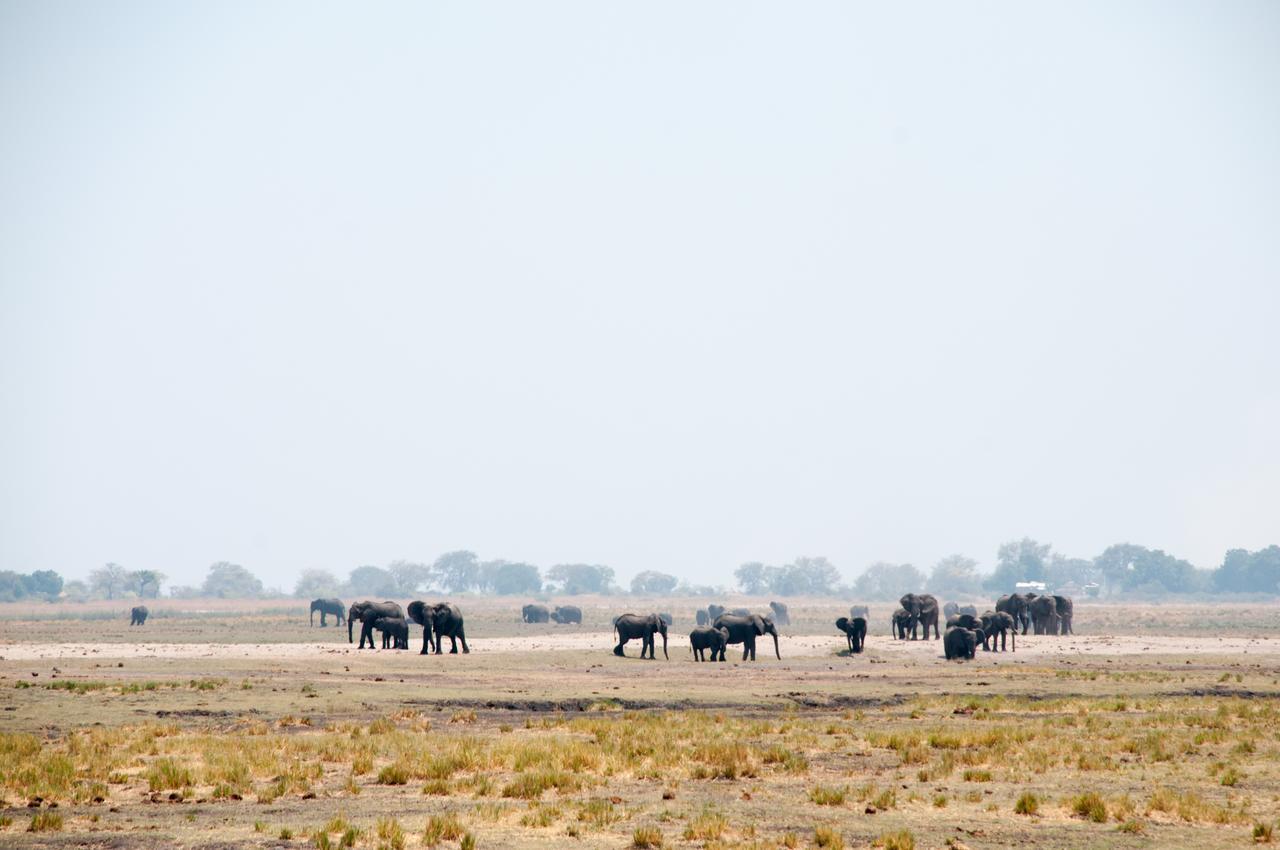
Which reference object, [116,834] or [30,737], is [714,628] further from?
[116,834]

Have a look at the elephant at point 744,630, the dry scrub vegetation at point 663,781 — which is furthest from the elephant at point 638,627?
the dry scrub vegetation at point 663,781

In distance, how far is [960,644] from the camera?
56156 millimetres

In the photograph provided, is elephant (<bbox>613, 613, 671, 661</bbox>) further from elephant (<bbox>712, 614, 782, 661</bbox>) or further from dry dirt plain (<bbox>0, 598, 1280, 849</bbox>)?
dry dirt plain (<bbox>0, 598, 1280, 849</bbox>)

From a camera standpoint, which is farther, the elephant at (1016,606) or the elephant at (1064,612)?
the elephant at (1064,612)

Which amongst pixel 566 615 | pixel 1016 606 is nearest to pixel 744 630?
pixel 1016 606

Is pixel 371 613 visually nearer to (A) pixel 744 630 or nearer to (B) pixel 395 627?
(B) pixel 395 627

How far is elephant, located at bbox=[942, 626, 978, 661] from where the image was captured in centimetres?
5612

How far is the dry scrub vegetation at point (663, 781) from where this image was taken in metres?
19.5

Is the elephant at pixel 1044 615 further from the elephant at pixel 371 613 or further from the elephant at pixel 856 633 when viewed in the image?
the elephant at pixel 371 613

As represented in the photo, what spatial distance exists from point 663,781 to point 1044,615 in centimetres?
6011

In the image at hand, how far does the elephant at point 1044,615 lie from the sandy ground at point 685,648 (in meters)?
2.39

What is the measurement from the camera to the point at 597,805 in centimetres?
2084

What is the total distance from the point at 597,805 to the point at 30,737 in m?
13.9

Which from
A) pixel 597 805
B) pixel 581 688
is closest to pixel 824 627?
pixel 581 688
